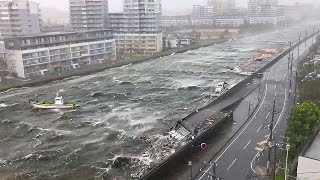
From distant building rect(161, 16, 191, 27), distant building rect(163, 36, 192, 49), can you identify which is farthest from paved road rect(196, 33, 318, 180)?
distant building rect(161, 16, 191, 27)

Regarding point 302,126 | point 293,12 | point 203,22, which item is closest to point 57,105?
point 302,126

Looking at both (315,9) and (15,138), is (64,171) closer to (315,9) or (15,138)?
(15,138)

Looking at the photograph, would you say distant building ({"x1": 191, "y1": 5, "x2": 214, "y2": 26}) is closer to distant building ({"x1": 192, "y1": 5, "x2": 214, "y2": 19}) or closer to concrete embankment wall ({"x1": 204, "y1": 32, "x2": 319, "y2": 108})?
distant building ({"x1": 192, "y1": 5, "x2": 214, "y2": 19})

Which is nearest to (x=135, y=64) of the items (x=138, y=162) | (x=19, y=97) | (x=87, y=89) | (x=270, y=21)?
(x=87, y=89)

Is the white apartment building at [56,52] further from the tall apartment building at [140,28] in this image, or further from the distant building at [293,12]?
the distant building at [293,12]

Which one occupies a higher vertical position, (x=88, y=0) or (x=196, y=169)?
(x=88, y=0)

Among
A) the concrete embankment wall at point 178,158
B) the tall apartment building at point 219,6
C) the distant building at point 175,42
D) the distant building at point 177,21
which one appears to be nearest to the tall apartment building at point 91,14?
the distant building at point 175,42

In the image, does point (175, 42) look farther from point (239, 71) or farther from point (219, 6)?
point (219, 6)
